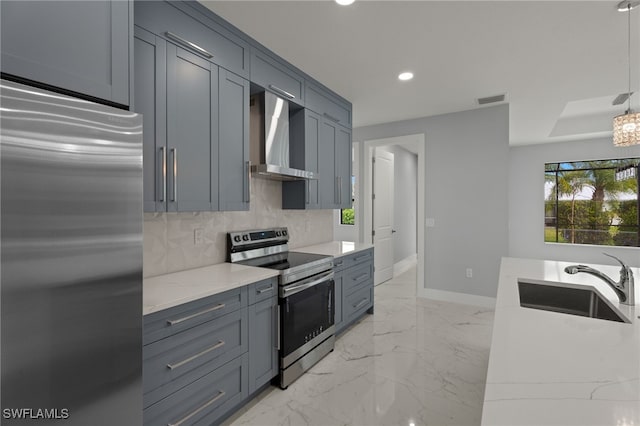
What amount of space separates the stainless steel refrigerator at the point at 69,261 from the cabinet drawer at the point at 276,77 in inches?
59.0

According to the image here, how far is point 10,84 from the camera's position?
0.92 meters

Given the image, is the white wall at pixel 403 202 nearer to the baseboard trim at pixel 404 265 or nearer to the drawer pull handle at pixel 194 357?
the baseboard trim at pixel 404 265

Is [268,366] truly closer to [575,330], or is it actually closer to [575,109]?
[575,330]

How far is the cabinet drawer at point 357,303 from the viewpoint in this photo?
3174mm

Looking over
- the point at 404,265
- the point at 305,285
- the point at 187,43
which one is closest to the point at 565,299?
the point at 305,285

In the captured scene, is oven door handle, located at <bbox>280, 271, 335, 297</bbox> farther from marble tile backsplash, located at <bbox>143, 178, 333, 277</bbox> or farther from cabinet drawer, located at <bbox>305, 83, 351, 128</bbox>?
cabinet drawer, located at <bbox>305, 83, 351, 128</bbox>

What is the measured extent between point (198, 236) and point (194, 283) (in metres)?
0.56

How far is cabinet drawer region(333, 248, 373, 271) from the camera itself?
3.03 m

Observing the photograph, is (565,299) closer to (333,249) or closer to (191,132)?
(333,249)

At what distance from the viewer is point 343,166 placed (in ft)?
12.4

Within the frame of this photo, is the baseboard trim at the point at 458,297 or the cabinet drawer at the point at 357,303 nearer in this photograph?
the cabinet drawer at the point at 357,303

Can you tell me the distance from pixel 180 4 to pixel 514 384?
2474 mm

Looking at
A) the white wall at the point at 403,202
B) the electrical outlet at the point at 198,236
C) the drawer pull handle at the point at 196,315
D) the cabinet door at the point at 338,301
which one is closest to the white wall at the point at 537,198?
the white wall at the point at 403,202

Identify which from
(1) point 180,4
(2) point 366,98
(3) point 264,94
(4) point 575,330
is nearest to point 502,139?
(2) point 366,98
